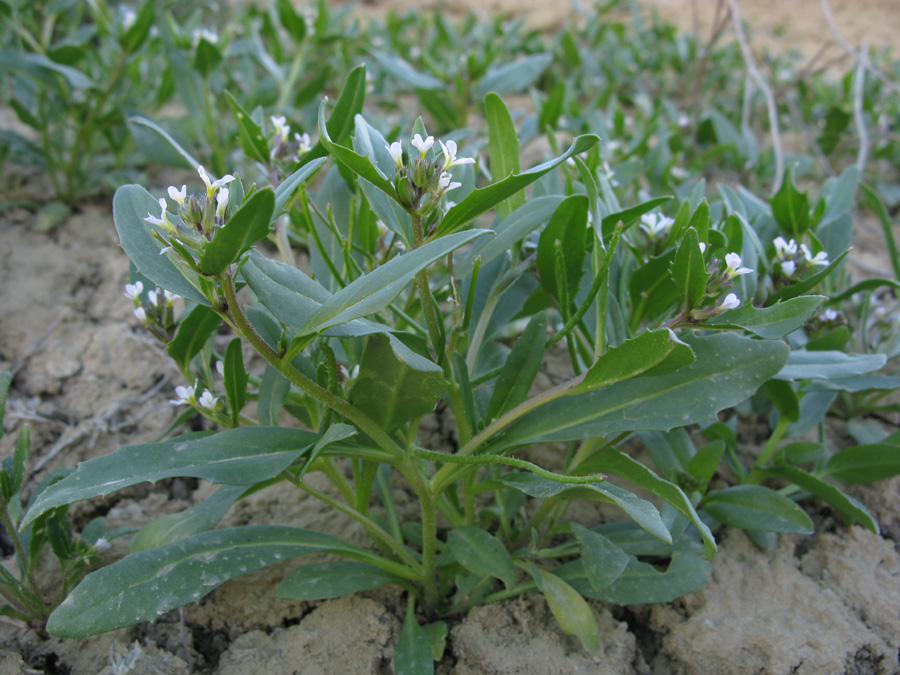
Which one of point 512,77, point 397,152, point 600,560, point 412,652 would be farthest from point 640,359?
point 512,77

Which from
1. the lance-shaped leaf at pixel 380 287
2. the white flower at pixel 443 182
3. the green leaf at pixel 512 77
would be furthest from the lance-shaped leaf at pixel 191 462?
the green leaf at pixel 512 77

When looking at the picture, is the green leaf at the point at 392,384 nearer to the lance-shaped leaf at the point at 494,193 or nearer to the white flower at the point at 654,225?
the lance-shaped leaf at the point at 494,193

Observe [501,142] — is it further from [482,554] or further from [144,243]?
[482,554]

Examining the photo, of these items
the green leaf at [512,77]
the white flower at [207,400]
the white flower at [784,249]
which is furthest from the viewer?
the green leaf at [512,77]

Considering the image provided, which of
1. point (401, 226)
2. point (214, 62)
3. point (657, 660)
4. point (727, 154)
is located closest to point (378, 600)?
point (657, 660)

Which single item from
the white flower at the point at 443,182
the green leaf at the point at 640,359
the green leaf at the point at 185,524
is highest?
the white flower at the point at 443,182

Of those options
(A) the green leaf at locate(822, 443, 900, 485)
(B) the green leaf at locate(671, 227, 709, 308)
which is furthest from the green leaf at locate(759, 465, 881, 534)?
(B) the green leaf at locate(671, 227, 709, 308)

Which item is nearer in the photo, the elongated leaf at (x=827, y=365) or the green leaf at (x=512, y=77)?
the elongated leaf at (x=827, y=365)

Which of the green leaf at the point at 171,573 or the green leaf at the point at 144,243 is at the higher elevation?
the green leaf at the point at 144,243
